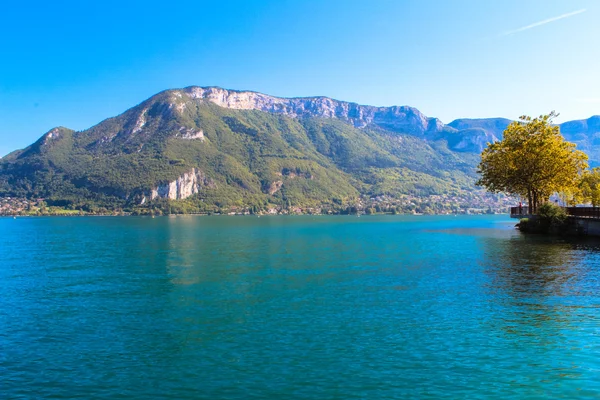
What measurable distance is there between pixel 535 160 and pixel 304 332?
7675cm

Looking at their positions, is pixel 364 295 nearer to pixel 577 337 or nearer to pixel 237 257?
pixel 577 337

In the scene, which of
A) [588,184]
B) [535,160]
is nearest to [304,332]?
[535,160]

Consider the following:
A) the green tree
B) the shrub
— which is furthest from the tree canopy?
the green tree

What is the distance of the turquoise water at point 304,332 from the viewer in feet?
54.0

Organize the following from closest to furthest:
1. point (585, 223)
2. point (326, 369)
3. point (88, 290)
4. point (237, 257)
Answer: point (326, 369), point (88, 290), point (237, 257), point (585, 223)

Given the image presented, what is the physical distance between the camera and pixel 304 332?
2284 cm

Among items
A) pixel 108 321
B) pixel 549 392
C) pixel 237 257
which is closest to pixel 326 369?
pixel 549 392

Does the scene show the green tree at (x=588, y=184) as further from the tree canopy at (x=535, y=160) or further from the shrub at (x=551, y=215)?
the shrub at (x=551, y=215)

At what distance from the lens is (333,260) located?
174 ft

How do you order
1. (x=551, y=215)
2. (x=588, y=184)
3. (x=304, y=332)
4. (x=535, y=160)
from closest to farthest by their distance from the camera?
(x=304, y=332) → (x=551, y=215) → (x=535, y=160) → (x=588, y=184)

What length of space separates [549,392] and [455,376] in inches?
122

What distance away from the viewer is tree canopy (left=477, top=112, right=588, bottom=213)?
83288mm

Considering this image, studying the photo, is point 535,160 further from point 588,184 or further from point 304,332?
point 304,332

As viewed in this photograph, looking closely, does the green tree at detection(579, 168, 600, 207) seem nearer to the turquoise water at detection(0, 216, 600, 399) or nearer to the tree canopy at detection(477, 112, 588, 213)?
the tree canopy at detection(477, 112, 588, 213)
